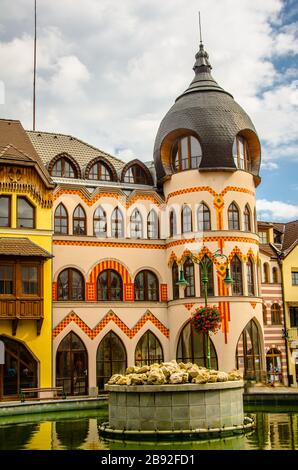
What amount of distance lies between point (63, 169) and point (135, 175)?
179 inches

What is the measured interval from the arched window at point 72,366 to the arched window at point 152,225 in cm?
747

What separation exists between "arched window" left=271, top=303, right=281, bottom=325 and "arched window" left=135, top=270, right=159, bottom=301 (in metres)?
8.66

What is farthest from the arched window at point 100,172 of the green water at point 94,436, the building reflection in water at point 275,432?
the building reflection in water at point 275,432

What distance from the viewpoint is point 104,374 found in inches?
1432

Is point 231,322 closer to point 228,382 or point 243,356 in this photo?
point 243,356

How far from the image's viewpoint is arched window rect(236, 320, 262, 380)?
36.8 metres

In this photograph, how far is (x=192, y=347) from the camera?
37.3m

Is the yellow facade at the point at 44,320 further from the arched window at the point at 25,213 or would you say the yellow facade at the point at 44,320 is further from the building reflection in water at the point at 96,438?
the building reflection in water at the point at 96,438

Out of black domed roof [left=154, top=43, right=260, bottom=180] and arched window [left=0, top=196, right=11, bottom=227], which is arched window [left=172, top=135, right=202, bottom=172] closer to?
black domed roof [left=154, top=43, right=260, bottom=180]

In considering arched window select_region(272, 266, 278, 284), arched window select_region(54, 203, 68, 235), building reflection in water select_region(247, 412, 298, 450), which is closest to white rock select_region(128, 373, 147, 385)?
building reflection in water select_region(247, 412, 298, 450)

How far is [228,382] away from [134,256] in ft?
60.1

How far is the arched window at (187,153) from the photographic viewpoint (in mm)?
38500

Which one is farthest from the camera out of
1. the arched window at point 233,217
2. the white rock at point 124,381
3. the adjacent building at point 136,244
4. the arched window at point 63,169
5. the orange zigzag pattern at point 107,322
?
the arched window at point 63,169
